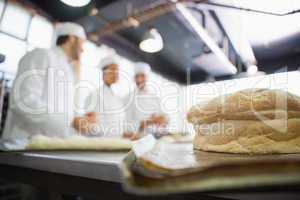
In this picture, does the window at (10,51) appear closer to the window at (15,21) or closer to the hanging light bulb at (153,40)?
the window at (15,21)

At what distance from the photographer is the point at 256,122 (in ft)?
1.57

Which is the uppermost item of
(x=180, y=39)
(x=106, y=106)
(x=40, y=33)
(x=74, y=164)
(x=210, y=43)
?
(x=40, y=33)

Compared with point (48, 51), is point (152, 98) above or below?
below

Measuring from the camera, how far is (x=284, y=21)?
96 centimetres

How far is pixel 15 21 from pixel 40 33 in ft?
0.87

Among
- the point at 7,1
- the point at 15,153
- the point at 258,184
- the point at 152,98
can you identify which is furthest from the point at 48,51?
the point at 258,184

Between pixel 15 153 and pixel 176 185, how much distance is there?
65 centimetres

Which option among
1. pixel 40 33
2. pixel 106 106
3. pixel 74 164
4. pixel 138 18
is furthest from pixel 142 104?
pixel 74 164

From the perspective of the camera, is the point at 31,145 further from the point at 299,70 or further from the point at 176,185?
the point at 299,70

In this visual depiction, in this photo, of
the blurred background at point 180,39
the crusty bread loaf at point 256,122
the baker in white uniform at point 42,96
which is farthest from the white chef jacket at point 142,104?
the crusty bread loaf at point 256,122

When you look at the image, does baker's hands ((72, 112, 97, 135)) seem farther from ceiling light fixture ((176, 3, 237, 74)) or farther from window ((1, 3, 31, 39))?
window ((1, 3, 31, 39))

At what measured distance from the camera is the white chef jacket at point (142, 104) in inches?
111

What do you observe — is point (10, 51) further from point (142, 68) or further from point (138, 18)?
point (142, 68)

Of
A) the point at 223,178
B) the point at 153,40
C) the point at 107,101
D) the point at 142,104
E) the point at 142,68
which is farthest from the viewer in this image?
the point at 142,104
